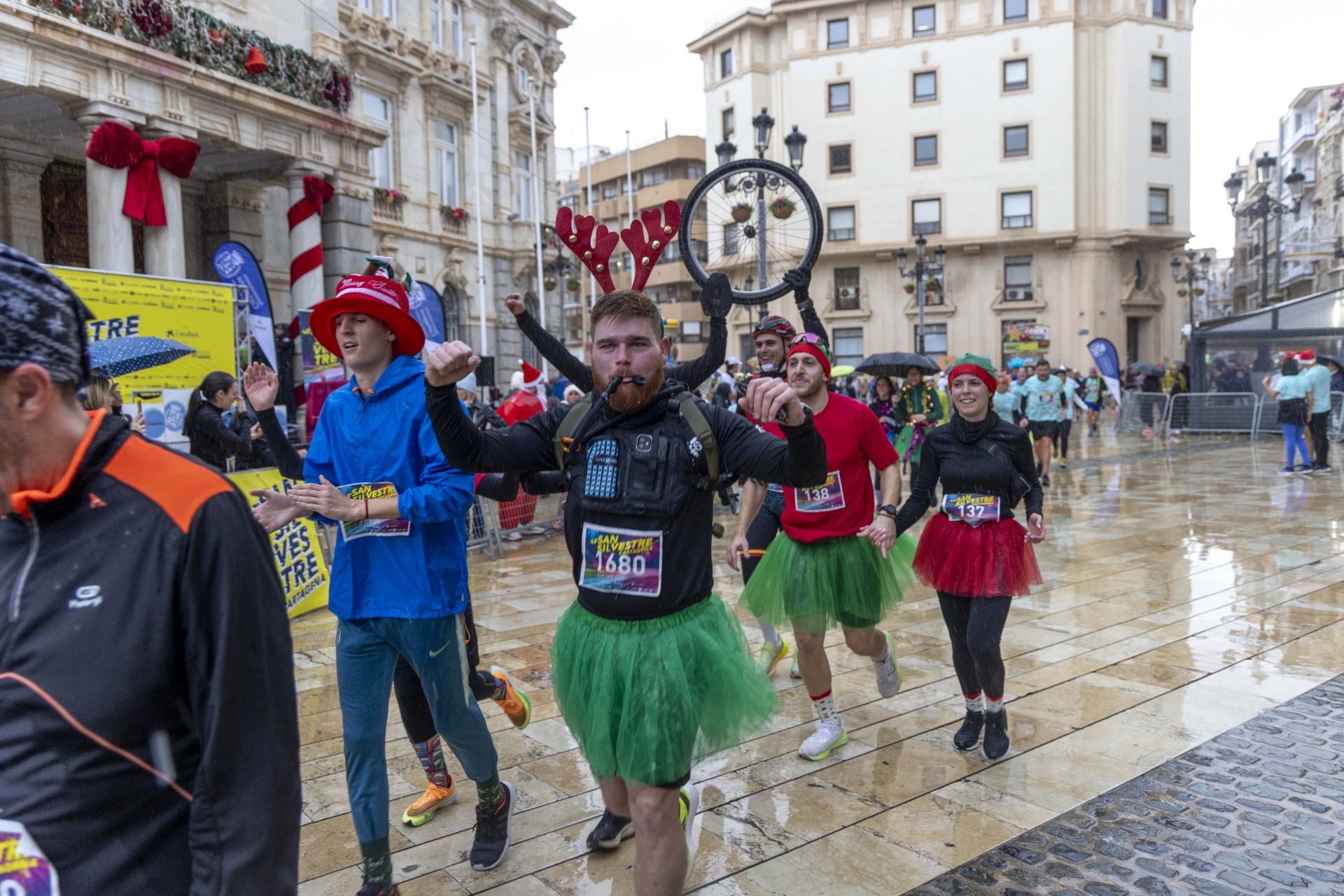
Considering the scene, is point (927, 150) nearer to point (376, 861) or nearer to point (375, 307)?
point (375, 307)

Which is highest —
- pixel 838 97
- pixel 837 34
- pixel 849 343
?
pixel 837 34

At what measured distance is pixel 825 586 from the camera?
484 cm

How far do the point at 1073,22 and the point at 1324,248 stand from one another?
15.6 m

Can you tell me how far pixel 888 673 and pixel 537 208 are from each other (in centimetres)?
2651

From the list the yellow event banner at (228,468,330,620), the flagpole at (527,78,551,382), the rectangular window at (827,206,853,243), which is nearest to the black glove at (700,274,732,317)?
the yellow event banner at (228,468,330,620)

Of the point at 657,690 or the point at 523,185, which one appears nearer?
the point at 657,690

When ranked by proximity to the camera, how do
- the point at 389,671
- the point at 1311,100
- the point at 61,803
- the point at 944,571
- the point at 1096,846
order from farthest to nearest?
the point at 1311,100 → the point at 944,571 → the point at 1096,846 → the point at 389,671 → the point at 61,803

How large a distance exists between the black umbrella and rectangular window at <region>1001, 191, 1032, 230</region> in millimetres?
29004

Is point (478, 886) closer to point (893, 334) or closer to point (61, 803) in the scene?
point (61, 803)

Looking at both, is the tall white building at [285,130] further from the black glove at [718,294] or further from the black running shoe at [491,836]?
the black running shoe at [491,836]

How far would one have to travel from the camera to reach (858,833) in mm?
3945

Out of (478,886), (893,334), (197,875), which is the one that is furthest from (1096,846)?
(893,334)

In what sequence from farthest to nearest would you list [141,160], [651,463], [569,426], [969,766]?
[141,160]
[969,766]
[569,426]
[651,463]

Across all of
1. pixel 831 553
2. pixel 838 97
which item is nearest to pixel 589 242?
pixel 831 553
